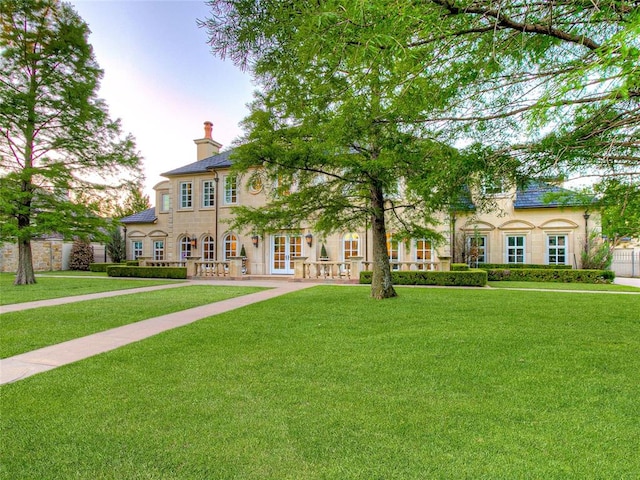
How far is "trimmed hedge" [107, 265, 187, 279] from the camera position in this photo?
19.8 meters

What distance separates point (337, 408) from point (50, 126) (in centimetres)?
1896

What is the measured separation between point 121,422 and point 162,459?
84 cm

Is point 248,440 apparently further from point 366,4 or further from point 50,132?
point 50,132

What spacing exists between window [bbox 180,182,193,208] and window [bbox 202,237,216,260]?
2.80 m

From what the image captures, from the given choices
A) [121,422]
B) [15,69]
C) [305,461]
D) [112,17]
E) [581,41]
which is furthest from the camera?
[15,69]

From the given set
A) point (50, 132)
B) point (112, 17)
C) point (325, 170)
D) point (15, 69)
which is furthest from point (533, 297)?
point (15, 69)

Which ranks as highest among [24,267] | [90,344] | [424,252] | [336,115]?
[336,115]

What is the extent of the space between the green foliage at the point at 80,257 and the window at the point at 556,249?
33.7 metres

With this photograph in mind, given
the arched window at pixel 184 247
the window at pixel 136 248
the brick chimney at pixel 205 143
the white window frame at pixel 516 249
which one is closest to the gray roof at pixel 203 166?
the brick chimney at pixel 205 143

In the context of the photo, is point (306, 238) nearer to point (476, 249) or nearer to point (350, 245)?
point (350, 245)

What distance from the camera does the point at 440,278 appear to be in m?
15.7

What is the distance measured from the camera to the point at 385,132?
7.09m

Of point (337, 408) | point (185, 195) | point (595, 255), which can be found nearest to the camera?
point (337, 408)

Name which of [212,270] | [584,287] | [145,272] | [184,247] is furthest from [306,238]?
[584,287]
